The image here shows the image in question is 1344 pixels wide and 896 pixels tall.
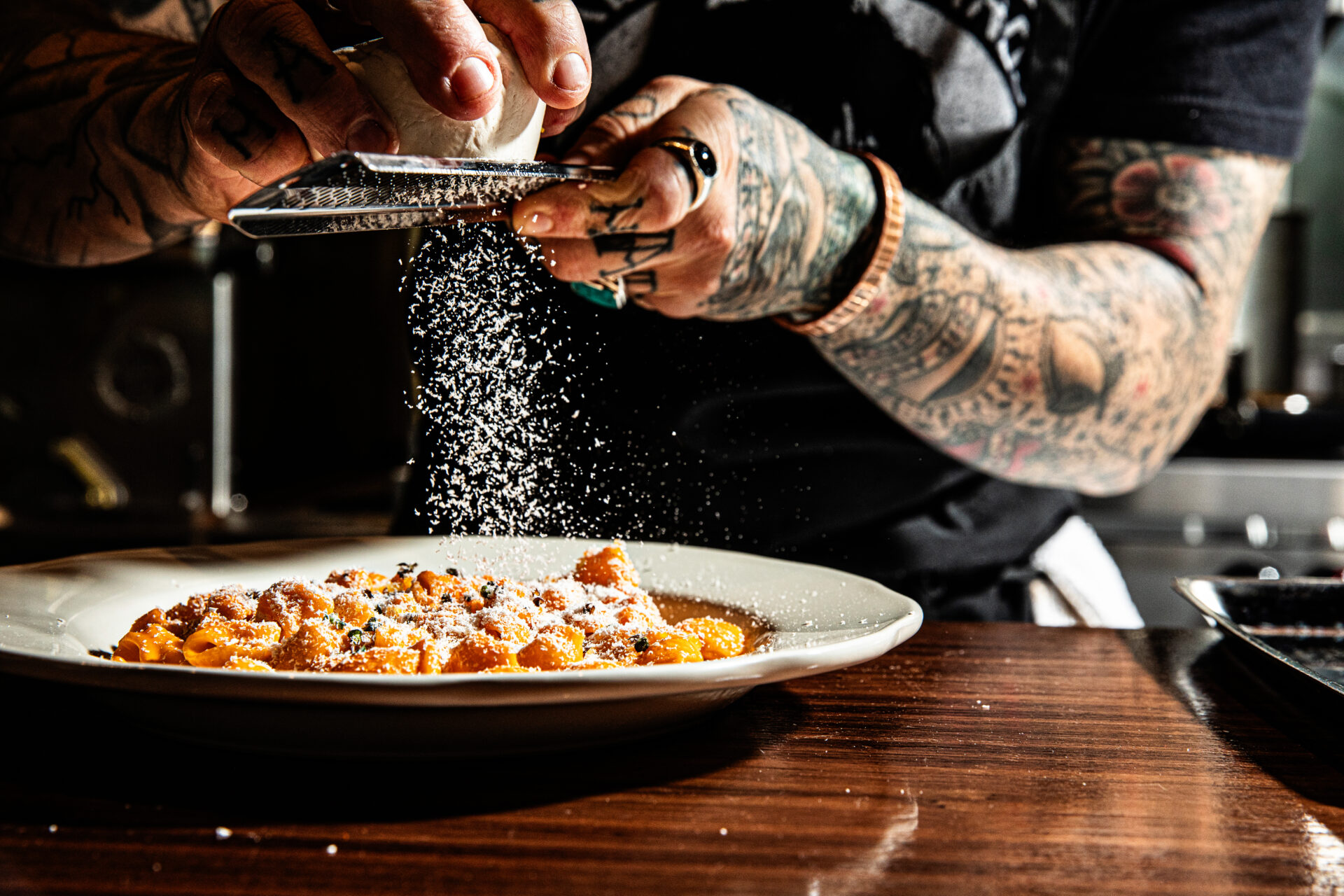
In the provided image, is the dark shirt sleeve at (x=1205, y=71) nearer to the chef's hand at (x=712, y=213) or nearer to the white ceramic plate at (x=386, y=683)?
the chef's hand at (x=712, y=213)

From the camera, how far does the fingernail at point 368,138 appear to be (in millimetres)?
634

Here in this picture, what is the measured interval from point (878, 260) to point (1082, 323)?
320mm

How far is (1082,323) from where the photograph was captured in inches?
44.6

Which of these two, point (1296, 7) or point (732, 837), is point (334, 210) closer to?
point (732, 837)

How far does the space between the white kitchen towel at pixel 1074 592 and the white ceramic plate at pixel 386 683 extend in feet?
1.84

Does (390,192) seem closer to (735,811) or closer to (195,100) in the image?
(195,100)

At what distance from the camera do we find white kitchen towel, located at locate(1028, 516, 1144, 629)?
1238mm

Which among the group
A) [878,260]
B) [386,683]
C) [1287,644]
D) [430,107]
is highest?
[430,107]

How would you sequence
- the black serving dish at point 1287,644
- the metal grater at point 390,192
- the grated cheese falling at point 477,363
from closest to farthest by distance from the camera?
the metal grater at point 390,192, the black serving dish at point 1287,644, the grated cheese falling at point 477,363

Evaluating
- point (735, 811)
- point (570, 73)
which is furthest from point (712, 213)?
point (735, 811)

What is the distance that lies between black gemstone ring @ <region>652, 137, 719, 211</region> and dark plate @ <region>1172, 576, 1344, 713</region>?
442mm

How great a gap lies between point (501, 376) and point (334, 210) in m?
0.32

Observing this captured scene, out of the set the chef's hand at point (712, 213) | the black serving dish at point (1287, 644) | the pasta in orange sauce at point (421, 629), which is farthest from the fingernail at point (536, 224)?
the black serving dish at point (1287, 644)

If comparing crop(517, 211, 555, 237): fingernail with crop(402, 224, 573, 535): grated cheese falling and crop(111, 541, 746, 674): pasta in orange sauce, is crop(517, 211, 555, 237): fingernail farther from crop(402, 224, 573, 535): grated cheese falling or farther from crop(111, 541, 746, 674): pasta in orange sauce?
crop(111, 541, 746, 674): pasta in orange sauce
